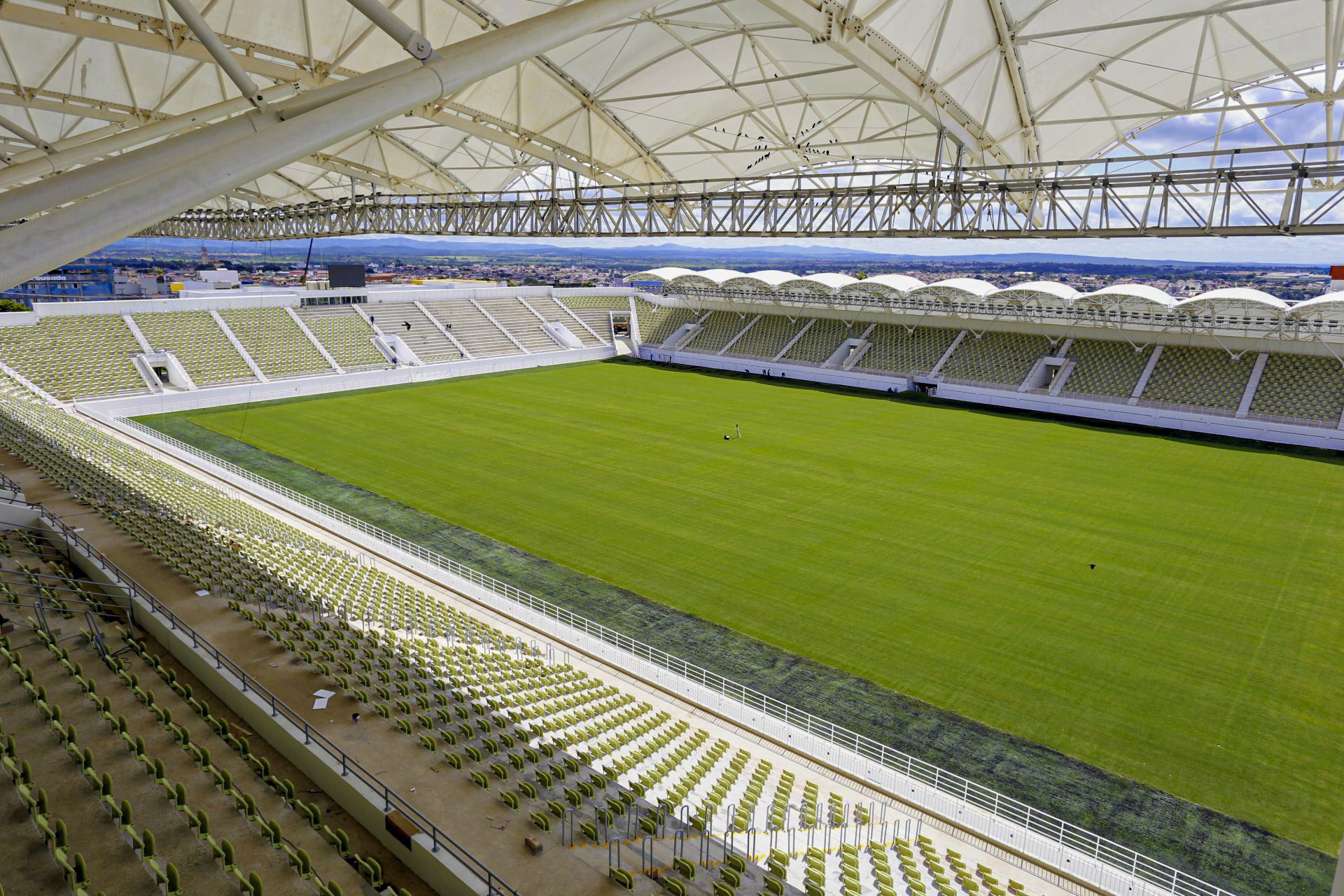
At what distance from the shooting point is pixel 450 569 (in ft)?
67.6

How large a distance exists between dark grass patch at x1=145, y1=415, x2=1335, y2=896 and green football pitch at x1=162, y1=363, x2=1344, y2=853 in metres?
0.48

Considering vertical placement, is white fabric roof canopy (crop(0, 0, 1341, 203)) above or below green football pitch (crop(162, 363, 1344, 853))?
above

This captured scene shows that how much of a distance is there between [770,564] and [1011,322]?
3356cm

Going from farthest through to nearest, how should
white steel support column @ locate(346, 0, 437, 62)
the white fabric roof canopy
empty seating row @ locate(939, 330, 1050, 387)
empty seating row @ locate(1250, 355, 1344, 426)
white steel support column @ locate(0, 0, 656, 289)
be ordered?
1. empty seating row @ locate(939, 330, 1050, 387)
2. empty seating row @ locate(1250, 355, 1344, 426)
3. the white fabric roof canopy
4. white steel support column @ locate(346, 0, 437, 62)
5. white steel support column @ locate(0, 0, 656, 289)

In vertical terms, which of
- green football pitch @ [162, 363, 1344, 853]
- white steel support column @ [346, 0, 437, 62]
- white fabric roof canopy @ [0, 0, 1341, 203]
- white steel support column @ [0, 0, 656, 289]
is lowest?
green football pitch @ [162, 363, 1344, 853]

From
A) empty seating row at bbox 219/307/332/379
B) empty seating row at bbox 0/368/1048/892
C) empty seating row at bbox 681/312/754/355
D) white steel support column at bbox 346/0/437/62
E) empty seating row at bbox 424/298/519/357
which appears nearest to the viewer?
white steel support column at bbox 346/0/437/62

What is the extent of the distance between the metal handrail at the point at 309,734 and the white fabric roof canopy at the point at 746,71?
9300 millimetres

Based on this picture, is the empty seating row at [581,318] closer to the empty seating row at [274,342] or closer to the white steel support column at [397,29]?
the empty seating row at [274,342]

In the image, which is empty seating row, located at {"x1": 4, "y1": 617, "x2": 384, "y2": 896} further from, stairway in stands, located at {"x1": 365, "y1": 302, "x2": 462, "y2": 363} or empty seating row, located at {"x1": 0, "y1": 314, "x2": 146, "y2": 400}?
stairway in stands, located at {"x1": 365, "y1": 302, "x2": 462, "y2": 363}

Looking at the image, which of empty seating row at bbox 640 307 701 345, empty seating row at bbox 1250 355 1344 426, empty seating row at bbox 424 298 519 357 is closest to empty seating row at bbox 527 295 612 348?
empty seating row at bbox 640 307 701 345

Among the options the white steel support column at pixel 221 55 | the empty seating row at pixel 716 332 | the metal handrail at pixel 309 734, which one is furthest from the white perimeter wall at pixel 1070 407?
the white steel support column at pixel 221 55

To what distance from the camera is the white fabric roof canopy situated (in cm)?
1764

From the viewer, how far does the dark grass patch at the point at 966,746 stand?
36.2 feet

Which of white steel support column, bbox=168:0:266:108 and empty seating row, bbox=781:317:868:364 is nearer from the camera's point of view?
white steel support column, bbox=168:0:266:108
